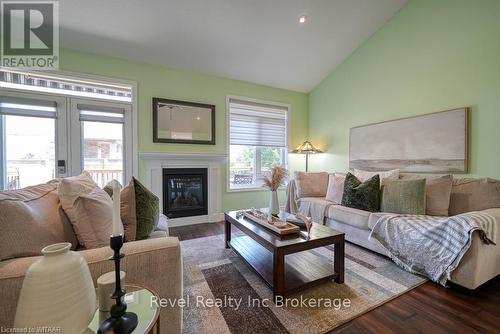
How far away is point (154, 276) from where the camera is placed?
40.6 inches

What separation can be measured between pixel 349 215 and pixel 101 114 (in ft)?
11.8

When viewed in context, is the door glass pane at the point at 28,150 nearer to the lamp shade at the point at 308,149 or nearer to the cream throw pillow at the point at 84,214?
the cream throw pillow at the point at 84,214

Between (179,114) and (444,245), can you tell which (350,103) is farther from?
(179,114)

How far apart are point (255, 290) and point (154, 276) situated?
95 cm

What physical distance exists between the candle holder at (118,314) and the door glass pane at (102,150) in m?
2.84

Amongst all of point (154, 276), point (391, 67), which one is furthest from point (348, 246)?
point (391, 67)

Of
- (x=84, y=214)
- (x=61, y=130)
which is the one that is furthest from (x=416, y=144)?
(x=61, y=130)

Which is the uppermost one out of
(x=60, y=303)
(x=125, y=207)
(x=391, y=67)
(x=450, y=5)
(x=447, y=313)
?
(x=450, y=5)

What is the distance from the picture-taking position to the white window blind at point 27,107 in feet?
8.29

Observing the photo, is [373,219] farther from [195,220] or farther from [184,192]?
[184,192]

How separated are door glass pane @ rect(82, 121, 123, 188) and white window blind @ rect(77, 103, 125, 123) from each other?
0.20 ft

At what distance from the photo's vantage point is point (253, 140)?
4.14m

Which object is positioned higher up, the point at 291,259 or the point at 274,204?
the point at 274,204

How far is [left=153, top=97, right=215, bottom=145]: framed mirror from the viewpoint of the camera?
333 centimetres
